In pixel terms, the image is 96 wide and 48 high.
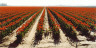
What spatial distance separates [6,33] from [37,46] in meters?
3.68

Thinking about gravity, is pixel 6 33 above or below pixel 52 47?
above

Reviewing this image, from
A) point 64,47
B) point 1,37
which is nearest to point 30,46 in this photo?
point 64,47

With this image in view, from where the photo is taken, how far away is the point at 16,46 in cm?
525

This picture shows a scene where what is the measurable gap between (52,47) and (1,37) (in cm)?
459

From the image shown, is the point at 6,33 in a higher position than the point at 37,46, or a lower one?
higher

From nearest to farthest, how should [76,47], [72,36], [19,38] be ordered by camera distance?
[76,47]
[19,38]
[72,36]

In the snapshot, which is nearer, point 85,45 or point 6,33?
point 85,45

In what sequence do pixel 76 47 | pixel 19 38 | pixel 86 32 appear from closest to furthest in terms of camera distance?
pixel 76 47, pixel 19 38, pixel 86 32

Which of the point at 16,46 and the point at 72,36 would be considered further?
the point at 72,36

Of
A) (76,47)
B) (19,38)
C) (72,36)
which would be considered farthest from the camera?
(72,36)

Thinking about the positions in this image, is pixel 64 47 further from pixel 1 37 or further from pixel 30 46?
pixel 1 37

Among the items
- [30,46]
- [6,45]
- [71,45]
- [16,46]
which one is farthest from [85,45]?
[6,45]

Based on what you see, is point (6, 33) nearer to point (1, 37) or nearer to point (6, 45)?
point (1, 37)

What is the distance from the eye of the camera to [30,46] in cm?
529
